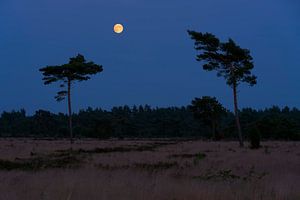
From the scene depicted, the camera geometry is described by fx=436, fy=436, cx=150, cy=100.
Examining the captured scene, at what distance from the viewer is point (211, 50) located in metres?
38.1

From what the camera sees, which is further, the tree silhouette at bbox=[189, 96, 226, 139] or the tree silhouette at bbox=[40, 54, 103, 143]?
the tree silhouette at bbox=[189, 96, 226, 139]

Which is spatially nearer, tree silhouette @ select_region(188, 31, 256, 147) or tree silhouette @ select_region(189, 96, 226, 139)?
tree silhouette @ select_region(188, 31, 256, 147)

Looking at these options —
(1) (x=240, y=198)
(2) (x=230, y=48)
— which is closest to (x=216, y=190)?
(1) (x=240, y=198)

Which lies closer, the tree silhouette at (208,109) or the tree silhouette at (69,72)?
the tree silhouette at (69,72)

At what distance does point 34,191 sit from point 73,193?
31.5 inches

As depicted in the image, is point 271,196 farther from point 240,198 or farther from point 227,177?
point 227,177

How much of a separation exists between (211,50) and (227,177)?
2853cm

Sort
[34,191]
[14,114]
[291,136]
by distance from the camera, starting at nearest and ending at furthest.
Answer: [34,191] < [291,136] < [14,114]

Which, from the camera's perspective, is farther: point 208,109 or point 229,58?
point 208,109

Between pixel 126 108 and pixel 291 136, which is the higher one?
pixel 126 108

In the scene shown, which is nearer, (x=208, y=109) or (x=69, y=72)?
(x=69, y=72)

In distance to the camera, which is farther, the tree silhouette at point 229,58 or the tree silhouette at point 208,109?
the tree silhouette at point 208,109

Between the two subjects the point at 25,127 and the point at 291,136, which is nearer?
the point at 291,136

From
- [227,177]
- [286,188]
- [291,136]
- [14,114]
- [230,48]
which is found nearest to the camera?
[286,188]
